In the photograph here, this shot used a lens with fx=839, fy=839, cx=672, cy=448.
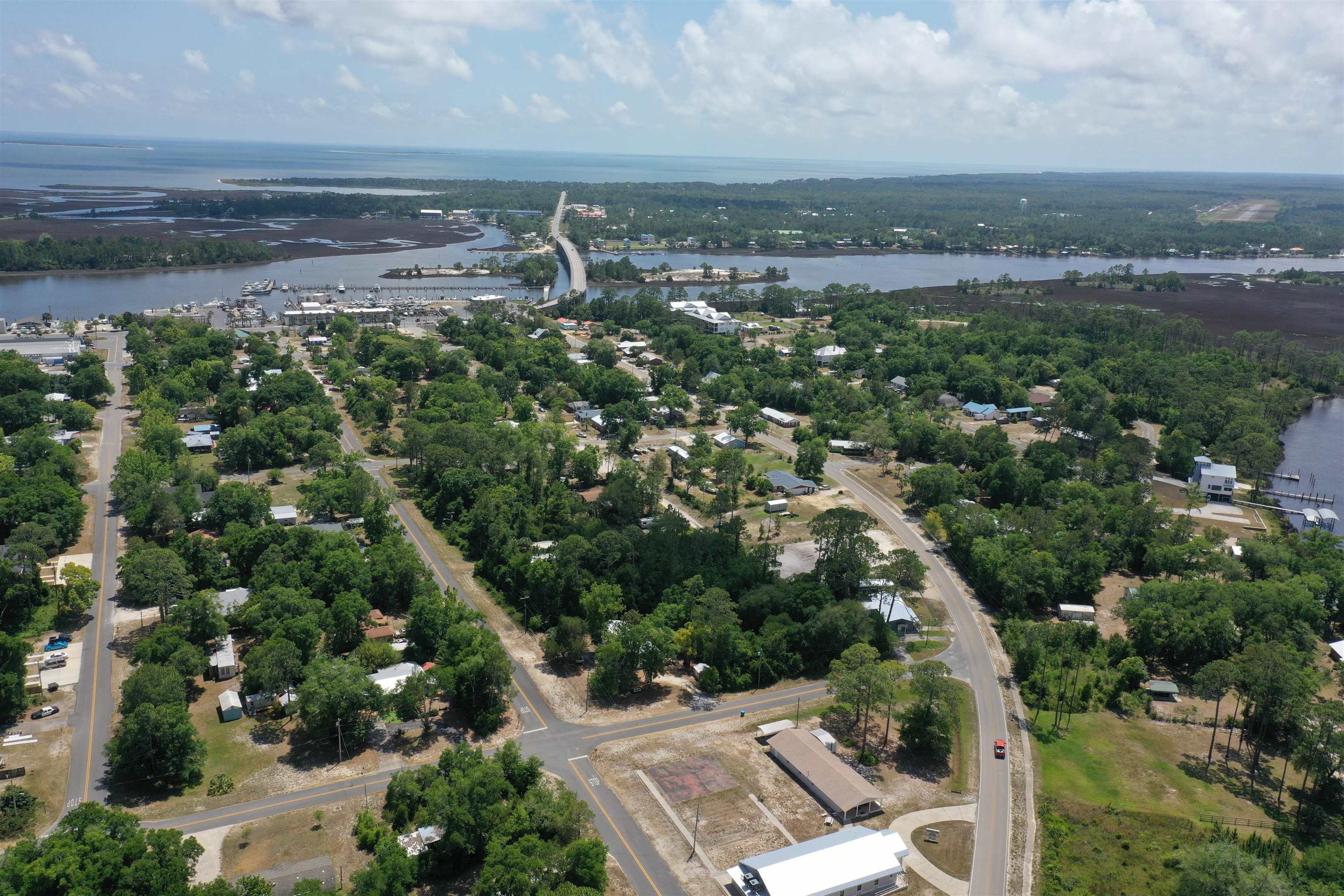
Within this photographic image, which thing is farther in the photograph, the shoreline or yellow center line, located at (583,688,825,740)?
the shoreline

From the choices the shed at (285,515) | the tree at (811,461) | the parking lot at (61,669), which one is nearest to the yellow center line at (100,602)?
the parking lot at (61,669)

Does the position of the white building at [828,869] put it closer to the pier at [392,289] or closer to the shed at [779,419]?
the shed at [779,419]

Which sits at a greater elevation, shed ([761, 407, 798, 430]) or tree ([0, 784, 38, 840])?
shed ([761, 407, 798, 430])

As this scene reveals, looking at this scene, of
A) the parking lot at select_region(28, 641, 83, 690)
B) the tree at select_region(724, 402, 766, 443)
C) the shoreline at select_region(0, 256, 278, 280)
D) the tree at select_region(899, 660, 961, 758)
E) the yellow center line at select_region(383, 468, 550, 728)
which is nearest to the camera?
the tree at select_region(899, 660, 961, 758)

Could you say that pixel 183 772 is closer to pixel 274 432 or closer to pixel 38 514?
pixel 38 514

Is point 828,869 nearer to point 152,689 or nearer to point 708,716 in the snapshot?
point 708,716

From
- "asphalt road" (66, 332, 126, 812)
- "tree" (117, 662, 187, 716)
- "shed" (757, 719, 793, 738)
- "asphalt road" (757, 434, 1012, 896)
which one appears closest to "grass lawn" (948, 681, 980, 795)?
"asphalt road" (757, 434, 1012, 896)

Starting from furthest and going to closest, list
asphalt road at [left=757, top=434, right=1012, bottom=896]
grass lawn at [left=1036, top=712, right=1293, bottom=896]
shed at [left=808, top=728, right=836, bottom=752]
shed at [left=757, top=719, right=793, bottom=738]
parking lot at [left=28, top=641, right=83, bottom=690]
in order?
parking lot at [left=28, top=641, right=83, bottom=690]
shed at [left=757, top=719, right=793, bottom=738]
shed at [left=808, top=728, right=836, bottom=752]
asphalt road at [left=757, top=434, right=1012, bottom=896]
grass lawn at [left=1036, top=712, right=1293, bottom=896]

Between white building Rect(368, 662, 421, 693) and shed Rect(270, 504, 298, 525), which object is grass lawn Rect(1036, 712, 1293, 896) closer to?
white building Rect(368, 662, 421, 693)
